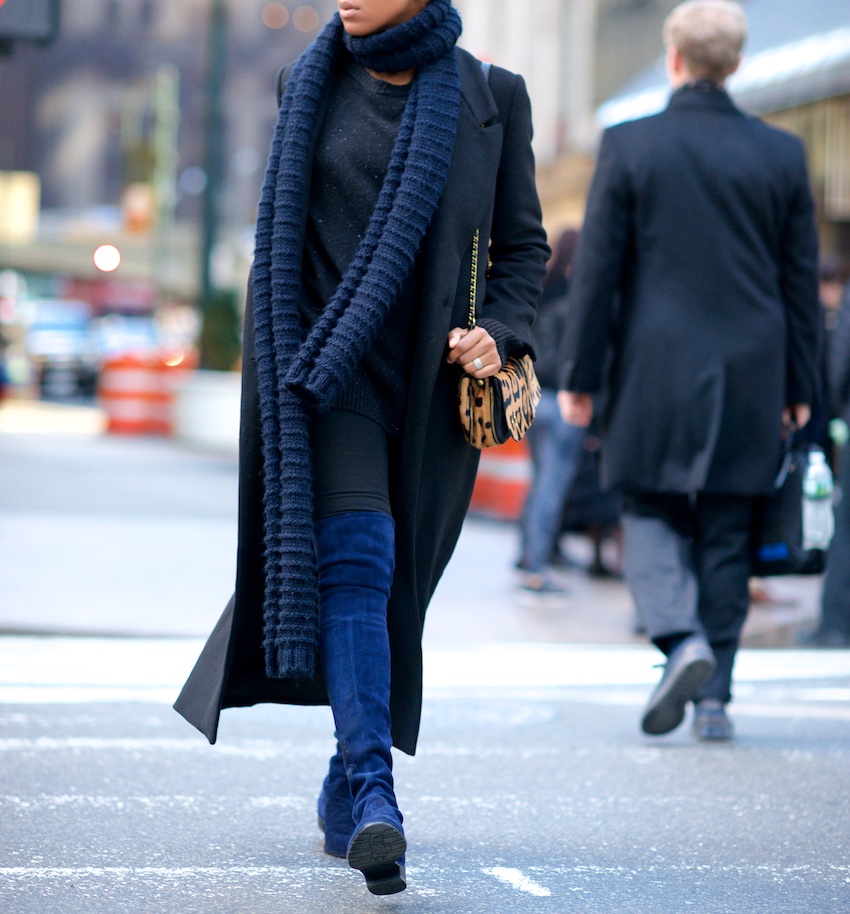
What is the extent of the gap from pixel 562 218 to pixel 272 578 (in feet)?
83.2

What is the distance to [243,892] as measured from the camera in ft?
12.2

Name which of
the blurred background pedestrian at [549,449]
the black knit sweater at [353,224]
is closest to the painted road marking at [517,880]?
the black knit sweater at [353,224]

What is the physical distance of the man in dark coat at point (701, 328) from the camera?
216 inches

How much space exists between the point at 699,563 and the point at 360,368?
89.7 inches

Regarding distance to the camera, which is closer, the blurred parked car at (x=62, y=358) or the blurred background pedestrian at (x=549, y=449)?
the blurred background pedestrian at (x=549, y=449)

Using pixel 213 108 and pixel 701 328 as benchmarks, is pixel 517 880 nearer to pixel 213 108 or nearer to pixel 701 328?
pixel 701 328

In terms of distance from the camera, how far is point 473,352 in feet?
12.2

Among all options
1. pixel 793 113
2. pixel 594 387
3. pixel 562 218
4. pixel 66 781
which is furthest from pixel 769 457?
pixel 562 218

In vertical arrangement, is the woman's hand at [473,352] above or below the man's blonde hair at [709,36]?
below

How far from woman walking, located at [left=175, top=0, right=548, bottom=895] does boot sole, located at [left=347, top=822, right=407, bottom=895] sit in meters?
0.14

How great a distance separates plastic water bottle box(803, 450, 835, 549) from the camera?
563 cm

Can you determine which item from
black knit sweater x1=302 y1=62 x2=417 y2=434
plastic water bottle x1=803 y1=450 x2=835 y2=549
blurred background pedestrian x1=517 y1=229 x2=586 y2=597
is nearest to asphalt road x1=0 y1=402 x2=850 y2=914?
blurred background pedestrian x1=517 y1=229 x2=586 y2=597

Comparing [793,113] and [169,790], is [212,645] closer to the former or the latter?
[169,790]

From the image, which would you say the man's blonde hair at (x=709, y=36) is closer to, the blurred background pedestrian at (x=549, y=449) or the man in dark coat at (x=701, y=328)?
the man in dark coat at (x=701, y=328)
